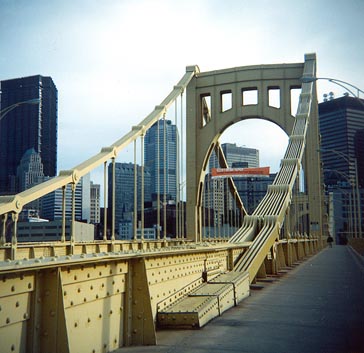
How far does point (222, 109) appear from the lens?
42.8 metres

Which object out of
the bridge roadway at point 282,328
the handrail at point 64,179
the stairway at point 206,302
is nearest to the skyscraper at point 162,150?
the handrail at point 64,179

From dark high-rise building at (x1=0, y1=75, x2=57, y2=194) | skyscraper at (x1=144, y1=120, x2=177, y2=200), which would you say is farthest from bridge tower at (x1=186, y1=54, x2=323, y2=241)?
dark high-rise building at (x1=0, y1=75, x2=57, y2=194)

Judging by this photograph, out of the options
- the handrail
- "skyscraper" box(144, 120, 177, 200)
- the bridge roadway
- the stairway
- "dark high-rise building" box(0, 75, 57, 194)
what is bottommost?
the bridge roadway

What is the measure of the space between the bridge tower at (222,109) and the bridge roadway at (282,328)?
26.8 m

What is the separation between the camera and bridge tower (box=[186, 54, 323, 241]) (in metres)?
40.3

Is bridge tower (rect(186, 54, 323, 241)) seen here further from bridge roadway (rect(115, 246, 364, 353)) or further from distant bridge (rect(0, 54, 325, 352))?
bridge roadway (rect(115, 246, 364, 353))

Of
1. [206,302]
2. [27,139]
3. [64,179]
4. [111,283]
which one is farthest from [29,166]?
[111,283]

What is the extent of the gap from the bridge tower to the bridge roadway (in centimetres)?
2681

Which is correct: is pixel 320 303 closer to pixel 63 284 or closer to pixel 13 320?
pixel 63 284

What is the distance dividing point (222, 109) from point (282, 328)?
3448 centimetres

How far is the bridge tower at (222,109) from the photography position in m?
40.3

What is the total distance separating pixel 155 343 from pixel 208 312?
202 centimetres

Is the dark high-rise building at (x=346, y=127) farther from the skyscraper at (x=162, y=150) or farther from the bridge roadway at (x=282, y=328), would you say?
the bridge roadway at (x=282, y=328)

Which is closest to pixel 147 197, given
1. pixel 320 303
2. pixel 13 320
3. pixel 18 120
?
pixel 18 120
